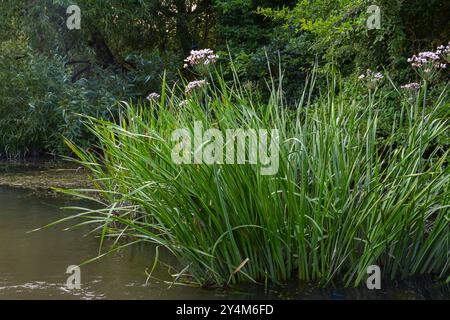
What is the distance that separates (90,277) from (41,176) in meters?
5.16

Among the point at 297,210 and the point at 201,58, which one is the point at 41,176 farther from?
the point at 297,210

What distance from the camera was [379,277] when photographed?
3.46 metres

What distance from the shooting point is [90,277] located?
3922mm

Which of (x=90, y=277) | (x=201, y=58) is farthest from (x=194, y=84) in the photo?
(x=90, y=277)

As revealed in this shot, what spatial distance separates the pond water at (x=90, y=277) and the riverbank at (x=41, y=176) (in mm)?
1575

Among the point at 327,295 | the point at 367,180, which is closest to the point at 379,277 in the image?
the point at 327,295

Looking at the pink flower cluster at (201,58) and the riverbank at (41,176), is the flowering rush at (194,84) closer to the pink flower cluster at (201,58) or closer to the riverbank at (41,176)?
the pink flower cluster at (201,58)

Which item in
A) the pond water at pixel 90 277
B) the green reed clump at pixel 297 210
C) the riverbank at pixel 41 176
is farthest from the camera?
the riverbank at pixel 41 176

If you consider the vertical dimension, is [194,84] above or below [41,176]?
above

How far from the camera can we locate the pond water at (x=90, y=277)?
3.46 meters

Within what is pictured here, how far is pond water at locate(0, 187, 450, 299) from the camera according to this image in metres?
3.46

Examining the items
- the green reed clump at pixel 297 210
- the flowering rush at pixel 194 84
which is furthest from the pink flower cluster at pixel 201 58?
the green reed clump at pixel 297 210

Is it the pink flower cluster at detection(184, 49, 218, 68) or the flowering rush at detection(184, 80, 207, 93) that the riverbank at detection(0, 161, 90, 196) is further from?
the pink flower cluster at detection(184, 49, 218, 68)
